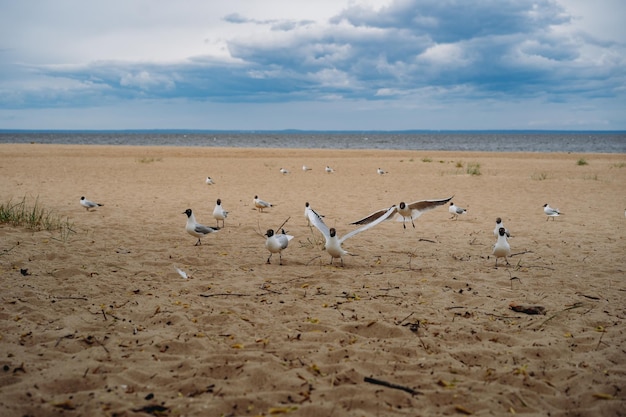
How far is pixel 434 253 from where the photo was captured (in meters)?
8.40

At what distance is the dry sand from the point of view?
368 cm

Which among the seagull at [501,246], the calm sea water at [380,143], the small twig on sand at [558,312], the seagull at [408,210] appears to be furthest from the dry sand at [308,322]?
the calm sea water at [380,143]

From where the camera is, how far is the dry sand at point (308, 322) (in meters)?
3.68

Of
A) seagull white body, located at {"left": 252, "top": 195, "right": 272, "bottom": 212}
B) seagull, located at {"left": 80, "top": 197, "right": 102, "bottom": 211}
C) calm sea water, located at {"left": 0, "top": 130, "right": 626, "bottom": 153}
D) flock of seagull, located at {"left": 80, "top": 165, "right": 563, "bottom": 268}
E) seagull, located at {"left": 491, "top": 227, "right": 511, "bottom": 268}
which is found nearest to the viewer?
flock of seagull, located at {"left": 80, "top": 165, "right": 563, "bottom": 268}

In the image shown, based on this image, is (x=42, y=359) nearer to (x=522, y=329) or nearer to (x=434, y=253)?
(x=522, y=329)

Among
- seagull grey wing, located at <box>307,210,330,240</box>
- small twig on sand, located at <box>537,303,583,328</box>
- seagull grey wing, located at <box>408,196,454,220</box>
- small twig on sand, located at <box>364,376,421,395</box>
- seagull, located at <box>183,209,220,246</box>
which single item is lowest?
small twig on sand, located at <box>364,376,421,395</box>

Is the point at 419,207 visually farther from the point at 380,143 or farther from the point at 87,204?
the point at 380,143

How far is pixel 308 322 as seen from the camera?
5.05m

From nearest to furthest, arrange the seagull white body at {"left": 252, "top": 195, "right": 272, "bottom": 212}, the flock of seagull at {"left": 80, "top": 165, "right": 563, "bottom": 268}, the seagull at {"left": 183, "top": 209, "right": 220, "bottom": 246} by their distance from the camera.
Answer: the flock of seagull at {"left": 80, "top": 165, "right": 563, "bottom": 268} → the seagull at {"left": 183, "top": 209, "right": 220, "bottom": 246} → the seagull white body at {"left": 252, "top": 195, "right": 272, "bottom": 212}

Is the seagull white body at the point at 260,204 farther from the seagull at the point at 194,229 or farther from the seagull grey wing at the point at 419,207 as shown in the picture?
the seagull grey wing at the point at 419,207

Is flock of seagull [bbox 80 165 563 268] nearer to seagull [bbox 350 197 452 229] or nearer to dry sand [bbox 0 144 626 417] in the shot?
seagull [bbox 350 197 452 229]

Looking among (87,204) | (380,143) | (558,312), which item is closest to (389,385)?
(558,312)

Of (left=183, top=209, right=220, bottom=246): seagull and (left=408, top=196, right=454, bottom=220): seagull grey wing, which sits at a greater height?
(left=408, top=196, right=454, bottom=220): seagull grey wing

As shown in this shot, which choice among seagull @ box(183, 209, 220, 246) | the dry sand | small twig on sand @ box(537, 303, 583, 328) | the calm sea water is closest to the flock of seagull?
seagull @ box(183, 209, 220, 246)
